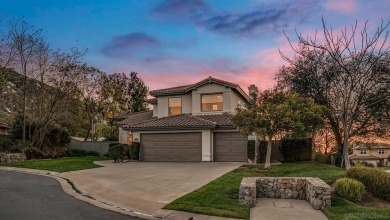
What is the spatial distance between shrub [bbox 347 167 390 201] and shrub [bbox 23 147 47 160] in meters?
24.1

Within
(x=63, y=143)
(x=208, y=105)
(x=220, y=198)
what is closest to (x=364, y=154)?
(x=208, y=105)

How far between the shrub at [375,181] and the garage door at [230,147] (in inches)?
443

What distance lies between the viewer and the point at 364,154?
67.1 meters

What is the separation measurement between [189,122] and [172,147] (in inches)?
97.2

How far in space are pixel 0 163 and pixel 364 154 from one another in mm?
69832

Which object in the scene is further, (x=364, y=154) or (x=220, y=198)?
(x=364, y=154)

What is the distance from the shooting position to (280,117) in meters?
16.5

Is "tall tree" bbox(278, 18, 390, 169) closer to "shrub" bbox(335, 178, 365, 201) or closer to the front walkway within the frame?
"shrub" bbox(335, 178, 365, 201)

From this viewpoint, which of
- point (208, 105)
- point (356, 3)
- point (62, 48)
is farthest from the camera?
point (62, 48)

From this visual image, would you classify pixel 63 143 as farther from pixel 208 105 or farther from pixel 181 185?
pixel 181 185

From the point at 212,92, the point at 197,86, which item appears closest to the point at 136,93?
the point at 197,86

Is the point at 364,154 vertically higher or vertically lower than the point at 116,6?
lower

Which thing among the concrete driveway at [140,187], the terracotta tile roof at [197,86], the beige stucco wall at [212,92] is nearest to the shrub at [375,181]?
the concrete driveway at [140,187]

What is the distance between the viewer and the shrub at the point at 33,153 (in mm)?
24625
